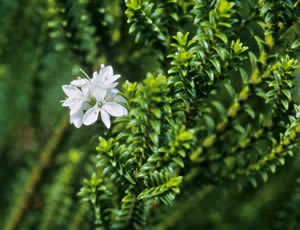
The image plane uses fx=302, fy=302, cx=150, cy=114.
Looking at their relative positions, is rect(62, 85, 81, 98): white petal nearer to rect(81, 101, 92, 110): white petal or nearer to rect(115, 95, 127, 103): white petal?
rect(81, 101, 92, 110): white petal

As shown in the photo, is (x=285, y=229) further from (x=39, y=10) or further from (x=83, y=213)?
(x=39, y=10)

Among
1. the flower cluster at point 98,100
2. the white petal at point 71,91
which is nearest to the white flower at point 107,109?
the flower cluster at point 98,100

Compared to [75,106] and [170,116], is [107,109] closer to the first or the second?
[75,106]

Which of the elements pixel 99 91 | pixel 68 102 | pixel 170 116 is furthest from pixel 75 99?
pixel 170 116

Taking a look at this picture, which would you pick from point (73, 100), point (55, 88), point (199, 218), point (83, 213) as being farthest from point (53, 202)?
point (55, 88)

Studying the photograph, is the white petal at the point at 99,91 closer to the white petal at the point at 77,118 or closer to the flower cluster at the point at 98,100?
the flower cluster at the point at 98,100

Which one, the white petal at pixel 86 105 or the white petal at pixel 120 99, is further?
the white petal at pixel 86 105

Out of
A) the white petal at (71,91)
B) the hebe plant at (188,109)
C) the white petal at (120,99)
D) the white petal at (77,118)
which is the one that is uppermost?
the white petal at (71,91)
